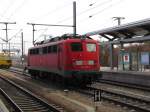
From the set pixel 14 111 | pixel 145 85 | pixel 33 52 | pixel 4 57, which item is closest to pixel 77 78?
pixel 145 85

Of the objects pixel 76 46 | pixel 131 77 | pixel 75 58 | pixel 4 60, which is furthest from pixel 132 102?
pixel 4 60

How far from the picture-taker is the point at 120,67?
1313 inches

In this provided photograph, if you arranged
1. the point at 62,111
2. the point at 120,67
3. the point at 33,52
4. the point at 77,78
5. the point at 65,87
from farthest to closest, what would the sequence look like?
the point at 120,67 → the point at 33,52 → the point at 65,87 → the point at 77,78 → the point at 62,111

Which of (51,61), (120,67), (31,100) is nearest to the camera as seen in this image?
(31,100)

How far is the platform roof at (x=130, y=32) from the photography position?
26.3 meters

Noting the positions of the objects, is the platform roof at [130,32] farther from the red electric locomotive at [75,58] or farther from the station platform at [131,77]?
the red electric locomotive at [75,58]

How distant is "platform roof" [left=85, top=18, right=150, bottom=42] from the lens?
86.2 feet

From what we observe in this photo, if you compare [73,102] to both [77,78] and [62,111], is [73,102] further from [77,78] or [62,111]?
[77,78]

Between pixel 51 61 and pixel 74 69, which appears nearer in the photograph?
pixel 74 69

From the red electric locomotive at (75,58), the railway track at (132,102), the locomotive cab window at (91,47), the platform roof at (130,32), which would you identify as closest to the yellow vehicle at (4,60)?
the platform roof at (130,32)

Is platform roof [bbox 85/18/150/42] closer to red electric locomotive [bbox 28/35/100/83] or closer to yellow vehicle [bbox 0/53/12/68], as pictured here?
red electric locomotive [bbox 28/35/100/83]

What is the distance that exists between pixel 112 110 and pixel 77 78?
7.92 meters

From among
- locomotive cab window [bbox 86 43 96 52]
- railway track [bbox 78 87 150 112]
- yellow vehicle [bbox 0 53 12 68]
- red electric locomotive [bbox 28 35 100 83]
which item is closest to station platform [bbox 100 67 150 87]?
red electric locomotive [bbox 28 35 100 83]

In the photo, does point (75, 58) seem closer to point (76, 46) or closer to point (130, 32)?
point (76, 46)
